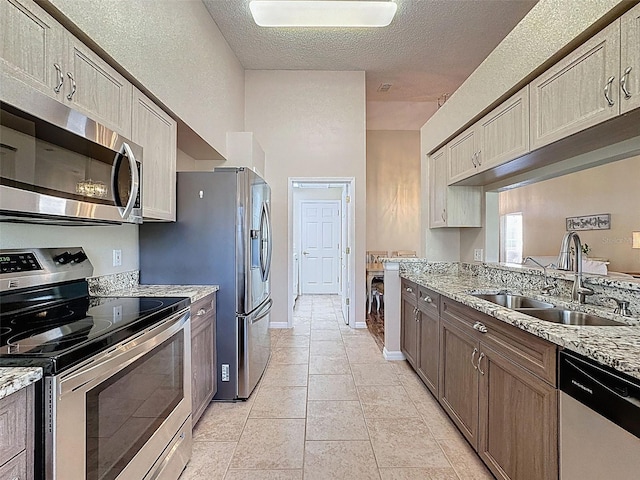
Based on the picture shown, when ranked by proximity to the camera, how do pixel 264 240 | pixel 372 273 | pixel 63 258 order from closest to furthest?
pixel 63 258, pixel 264 240, pixel 372 273

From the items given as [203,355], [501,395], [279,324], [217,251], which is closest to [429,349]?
[501,395]

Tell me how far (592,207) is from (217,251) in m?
2.38

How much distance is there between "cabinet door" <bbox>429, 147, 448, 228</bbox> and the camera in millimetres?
3348

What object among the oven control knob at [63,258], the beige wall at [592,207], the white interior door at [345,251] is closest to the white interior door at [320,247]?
the white interior door at [345,251]

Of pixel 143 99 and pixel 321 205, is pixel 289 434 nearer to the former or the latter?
pixel 143 99

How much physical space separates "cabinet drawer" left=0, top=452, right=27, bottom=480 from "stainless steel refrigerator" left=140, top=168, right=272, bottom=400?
1.67 meters

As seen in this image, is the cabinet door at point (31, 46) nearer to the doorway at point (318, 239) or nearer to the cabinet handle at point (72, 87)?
the cabinet handle at point (72, 87)

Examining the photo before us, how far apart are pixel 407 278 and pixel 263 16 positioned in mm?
2575

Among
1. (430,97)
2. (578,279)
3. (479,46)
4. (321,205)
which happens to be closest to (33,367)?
(578,279)

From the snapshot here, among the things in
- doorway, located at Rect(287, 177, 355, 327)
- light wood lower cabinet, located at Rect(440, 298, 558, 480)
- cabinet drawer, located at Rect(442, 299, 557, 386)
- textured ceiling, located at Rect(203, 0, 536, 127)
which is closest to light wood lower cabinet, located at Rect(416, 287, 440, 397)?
light wood lower cabinet, located at Rect(440, 298, 558, 480)

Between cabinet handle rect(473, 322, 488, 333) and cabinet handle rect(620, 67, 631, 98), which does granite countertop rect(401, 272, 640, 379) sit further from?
cabinet handle rect(620, 67, 631, 98)

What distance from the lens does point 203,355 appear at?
2.37m

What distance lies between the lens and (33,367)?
3.17 feet

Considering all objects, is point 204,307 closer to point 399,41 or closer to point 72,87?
point 72,87
